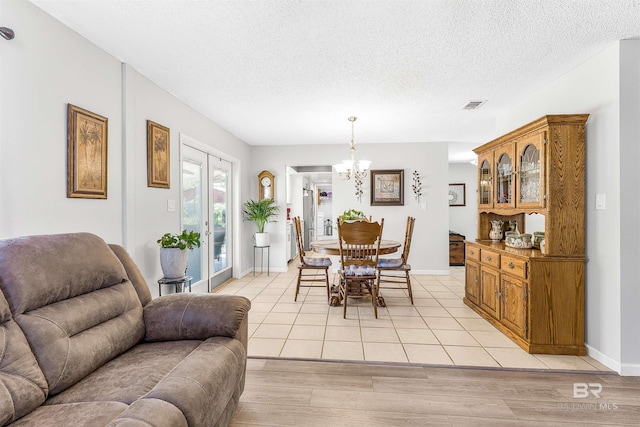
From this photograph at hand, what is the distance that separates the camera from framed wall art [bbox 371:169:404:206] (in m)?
5.57

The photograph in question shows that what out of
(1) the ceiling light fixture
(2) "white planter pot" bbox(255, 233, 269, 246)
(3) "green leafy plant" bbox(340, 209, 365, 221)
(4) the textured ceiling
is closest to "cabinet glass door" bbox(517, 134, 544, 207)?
(4) the textured ceiling

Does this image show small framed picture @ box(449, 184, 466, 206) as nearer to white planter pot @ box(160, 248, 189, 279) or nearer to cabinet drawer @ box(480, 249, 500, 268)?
cabinet drawer @ box(480, 249, 500, 268)

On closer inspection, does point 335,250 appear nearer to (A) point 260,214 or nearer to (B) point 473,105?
(A) point 260,214

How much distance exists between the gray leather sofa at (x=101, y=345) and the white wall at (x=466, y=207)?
6.88 metres

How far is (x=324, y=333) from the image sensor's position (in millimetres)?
2930

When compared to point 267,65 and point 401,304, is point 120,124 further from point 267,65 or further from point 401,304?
point 401,304

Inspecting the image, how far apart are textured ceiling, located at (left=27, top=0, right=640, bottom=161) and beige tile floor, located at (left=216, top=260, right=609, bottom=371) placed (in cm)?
239

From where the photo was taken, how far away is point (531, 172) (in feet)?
9.11

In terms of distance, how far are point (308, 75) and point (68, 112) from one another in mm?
1830

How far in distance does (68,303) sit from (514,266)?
3151 millimetres

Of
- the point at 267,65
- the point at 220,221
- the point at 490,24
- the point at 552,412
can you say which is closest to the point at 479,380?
the point at 552,412

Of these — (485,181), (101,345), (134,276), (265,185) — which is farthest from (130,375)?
(265,185)

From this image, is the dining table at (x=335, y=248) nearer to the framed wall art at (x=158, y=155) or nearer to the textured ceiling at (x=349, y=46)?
the textured ceiling at (x=349, y=46)

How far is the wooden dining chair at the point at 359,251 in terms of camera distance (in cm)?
323
